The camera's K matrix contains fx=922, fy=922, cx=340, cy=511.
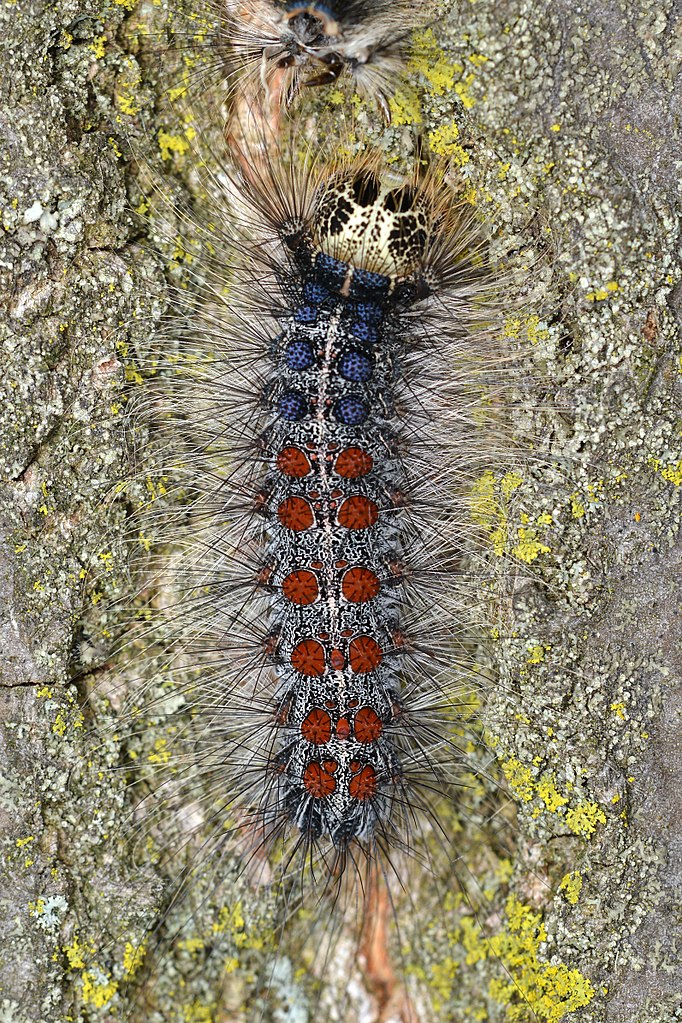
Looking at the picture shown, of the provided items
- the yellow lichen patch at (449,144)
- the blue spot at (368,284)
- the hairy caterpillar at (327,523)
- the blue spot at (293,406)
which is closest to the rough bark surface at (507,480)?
the yellow lichen patch at (449,144)

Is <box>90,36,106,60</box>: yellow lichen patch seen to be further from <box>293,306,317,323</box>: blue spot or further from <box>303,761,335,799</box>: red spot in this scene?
<box>303,761,335,799</box>: red spot

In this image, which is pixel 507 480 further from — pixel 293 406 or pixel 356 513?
pixel 293 406

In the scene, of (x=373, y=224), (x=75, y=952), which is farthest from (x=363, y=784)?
(x=373, y=224)

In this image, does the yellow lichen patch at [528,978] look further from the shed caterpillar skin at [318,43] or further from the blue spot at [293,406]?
the shed caterpillar skin at [318,43]

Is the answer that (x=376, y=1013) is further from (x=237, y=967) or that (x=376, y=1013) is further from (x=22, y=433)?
(x=22, y=433)

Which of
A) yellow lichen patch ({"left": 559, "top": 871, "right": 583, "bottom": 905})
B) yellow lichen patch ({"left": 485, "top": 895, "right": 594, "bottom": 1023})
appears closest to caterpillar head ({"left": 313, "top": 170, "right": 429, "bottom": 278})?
yellow lichen patch ({"left": 559, "top": 871, "right": 583, "bottom": 905})

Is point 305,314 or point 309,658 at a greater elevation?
point 305,314
